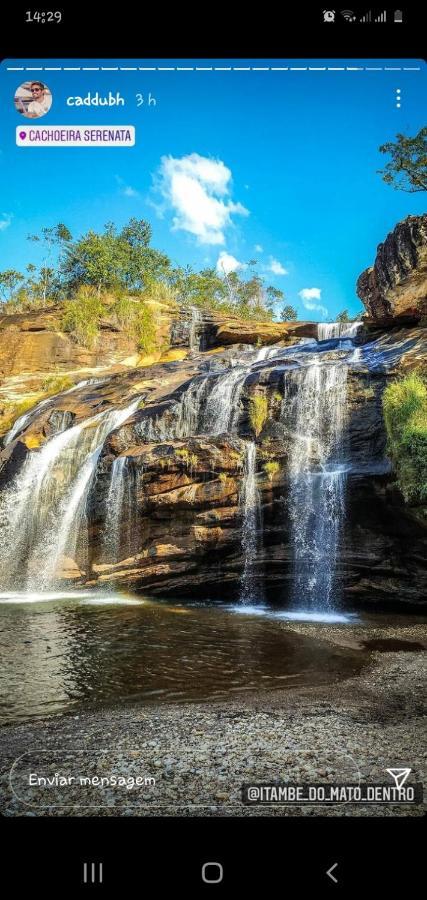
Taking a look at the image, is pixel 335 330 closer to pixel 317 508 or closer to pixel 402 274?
pixel 402 274

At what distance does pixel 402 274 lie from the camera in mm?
21422

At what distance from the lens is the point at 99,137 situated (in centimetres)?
329

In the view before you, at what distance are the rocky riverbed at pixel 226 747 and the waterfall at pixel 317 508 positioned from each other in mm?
6176

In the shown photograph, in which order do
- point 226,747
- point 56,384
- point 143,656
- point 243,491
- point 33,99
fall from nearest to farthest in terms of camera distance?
point 33,99 < point 226,747 < point 143,656 < point 243,491 < point 56,384

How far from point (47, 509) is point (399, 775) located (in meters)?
17.4

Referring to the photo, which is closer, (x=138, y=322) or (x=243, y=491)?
(x=243, y=491)

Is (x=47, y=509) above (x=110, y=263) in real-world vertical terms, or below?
below

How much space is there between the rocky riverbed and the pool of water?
0.51 metres

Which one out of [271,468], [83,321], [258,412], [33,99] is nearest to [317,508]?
[271,468]
